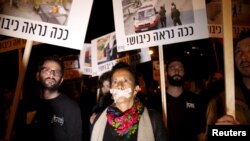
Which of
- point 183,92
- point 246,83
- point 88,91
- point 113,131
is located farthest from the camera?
point 88,91

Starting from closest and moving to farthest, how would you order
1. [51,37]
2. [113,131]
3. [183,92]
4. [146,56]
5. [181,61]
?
[113,131] < [51,37] < [183,92] < [181,61] < [146,56]

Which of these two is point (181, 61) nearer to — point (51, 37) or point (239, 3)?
point (239, 3)

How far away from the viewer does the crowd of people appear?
9.54ft

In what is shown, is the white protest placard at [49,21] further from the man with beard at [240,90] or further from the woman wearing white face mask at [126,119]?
the man with beard at [240,90]

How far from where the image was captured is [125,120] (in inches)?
114

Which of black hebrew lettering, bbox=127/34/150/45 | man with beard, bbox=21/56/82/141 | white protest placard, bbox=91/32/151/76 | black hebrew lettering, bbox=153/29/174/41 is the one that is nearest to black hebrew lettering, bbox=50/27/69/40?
man with beard, bbox=21/56/82/141

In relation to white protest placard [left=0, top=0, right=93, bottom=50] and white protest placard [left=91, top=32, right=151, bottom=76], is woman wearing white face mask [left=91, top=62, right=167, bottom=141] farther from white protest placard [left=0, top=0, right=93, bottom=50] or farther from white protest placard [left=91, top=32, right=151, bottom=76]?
white protest placard [left=91, top=32, right=151, bottom=76]

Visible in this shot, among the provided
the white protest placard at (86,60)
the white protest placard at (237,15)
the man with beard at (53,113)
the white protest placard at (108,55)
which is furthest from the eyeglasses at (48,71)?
the white protest placard at (86,60)

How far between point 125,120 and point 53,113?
97 cm

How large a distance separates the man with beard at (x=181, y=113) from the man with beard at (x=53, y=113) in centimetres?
113

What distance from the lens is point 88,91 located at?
6984 millimetres

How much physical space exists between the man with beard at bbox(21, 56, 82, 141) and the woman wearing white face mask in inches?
22.4

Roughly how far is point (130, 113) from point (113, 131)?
22cm

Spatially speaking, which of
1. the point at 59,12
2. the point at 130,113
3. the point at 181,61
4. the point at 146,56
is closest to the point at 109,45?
the point at 146,56
